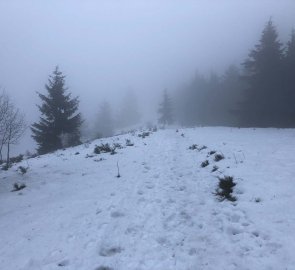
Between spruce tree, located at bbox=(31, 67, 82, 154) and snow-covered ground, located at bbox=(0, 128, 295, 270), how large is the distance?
20212mm

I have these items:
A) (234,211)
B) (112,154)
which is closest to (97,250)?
(234,211)

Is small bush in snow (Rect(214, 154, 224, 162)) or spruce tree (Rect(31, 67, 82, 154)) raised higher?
spruce tree (Rect(31, 67, 82, 154))

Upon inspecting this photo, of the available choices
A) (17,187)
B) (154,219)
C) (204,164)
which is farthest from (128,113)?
(154,219)

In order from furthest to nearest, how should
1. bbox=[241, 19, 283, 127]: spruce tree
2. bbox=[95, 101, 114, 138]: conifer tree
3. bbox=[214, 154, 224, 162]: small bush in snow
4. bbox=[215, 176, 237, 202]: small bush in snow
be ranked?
bbox=[95, 101, 114, 138]: conifer tree < bbox=[241, 19, 283, 127]: spruce tree < bbox=[214, 154, 224, 162]: small bush in snow < bbox=[215, 176, 237, 202]: small bush in snow

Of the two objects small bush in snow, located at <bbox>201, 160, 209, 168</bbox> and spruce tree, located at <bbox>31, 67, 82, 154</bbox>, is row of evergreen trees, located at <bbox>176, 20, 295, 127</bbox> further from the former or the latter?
small bush in snow, located at <bbox>201, 160, 209, 168</bbox>

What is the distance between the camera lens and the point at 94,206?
358 inches

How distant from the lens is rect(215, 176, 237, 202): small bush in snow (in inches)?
348

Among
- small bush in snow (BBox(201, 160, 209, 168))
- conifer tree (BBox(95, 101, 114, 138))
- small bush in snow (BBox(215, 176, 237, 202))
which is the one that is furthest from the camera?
conifer tree (BBox(95, 101, 114, 138))

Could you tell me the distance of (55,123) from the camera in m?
33.2

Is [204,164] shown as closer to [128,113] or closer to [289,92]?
[289,92]

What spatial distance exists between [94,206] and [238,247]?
14.8 ft

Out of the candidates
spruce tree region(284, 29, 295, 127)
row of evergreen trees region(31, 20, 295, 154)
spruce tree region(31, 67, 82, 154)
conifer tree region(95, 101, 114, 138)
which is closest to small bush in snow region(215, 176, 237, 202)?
row of evergreen trees region(31, 20, 295, 154)

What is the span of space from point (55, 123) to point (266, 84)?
23.6 m

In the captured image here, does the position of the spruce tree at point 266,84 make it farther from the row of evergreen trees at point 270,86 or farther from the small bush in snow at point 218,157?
the small bush in snow at point 218,157
